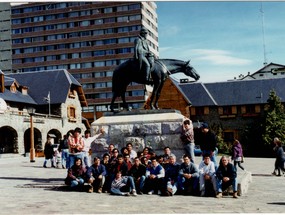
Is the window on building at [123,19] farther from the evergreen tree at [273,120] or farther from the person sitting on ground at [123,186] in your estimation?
the person sitting on ground at [123,186]

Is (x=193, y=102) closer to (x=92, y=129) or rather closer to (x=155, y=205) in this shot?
(x=92, y=129)

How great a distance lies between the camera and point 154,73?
12352 mm

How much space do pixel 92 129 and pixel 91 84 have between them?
67032mm

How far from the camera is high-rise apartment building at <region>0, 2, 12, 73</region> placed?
83938 millimetres

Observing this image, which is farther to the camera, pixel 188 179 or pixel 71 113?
pixel 71 113

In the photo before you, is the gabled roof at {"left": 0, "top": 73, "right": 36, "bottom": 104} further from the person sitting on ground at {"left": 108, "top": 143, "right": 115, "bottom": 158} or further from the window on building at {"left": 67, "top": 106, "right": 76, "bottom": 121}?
the person sitting on ground at {"left": 108, "top": 143, "right": 115, "bottom": 158}

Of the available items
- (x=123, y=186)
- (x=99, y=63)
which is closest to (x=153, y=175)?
(x=123, y=186)

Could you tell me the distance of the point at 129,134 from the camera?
1181 cm

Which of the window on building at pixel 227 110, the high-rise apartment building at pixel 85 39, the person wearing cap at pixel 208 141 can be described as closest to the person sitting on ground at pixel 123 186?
the person wearing cap at pixel 208 141

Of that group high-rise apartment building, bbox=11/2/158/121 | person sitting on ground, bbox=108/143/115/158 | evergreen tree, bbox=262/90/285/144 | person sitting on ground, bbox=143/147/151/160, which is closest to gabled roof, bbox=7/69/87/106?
evergreen tree, bbox=262/90/285/144

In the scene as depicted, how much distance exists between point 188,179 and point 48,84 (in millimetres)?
38941

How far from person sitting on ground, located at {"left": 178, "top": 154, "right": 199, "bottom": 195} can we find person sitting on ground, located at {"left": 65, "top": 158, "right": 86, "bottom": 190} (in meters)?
2.61

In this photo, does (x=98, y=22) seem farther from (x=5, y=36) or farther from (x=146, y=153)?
(x=146, y=153)

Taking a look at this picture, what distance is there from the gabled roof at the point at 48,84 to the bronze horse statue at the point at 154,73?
108 feet
